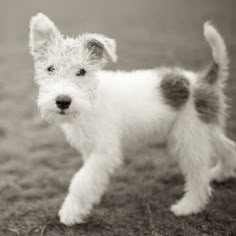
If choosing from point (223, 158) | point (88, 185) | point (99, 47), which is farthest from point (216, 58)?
point (88, 185)

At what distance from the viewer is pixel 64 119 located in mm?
4246

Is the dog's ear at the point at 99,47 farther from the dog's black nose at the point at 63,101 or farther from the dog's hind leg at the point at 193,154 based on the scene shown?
the dog's hind leg at the point at 193,154

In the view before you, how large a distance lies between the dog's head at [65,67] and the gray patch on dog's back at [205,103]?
113 cm

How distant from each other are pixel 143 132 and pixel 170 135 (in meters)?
0.35

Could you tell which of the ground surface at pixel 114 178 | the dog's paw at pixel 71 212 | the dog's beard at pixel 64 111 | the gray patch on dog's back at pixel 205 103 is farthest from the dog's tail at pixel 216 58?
the dog's paw at pixel 71 212

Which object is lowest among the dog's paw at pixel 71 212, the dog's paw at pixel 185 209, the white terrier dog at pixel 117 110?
the dog's paw at pixel 185 209

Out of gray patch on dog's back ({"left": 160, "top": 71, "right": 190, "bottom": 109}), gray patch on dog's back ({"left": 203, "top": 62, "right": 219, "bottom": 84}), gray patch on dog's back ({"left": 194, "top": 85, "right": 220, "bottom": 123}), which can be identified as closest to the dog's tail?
gray patch on dog's back ({"left": 203, "top": 62, "right": 219, "bottom": 84})

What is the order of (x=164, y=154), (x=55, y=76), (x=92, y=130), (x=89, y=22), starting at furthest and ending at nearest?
(x=89, y=22) < (x=164, y=154) < (x=92, y=130) < (x=55, y=76)

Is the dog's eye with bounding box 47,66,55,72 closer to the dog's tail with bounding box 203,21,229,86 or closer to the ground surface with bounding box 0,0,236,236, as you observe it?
the ground surface with bounding box 0,0,236,236

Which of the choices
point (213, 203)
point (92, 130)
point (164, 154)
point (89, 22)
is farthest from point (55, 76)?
point (89, 22)

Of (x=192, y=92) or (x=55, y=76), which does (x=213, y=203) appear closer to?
(x=192, y=92)

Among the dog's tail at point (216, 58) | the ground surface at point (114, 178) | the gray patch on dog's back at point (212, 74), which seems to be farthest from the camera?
the gray patch on dog's back at point (212, 74)

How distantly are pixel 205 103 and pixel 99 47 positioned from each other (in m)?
1.38

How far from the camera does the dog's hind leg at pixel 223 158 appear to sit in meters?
5.04
